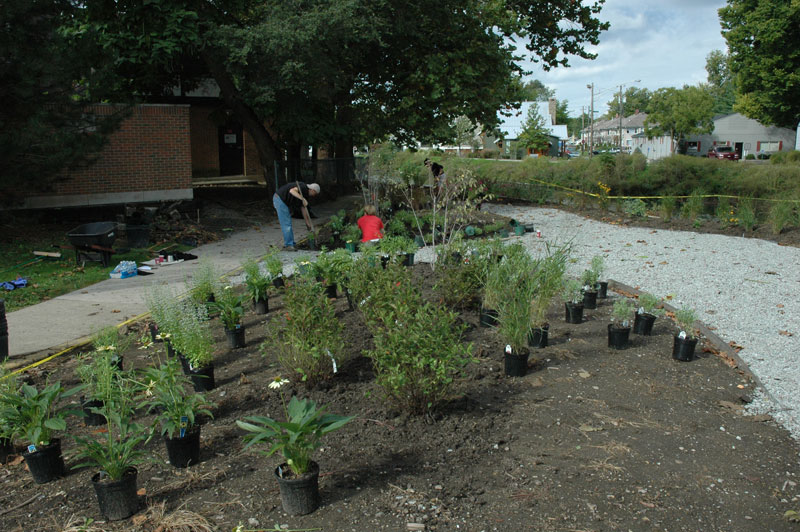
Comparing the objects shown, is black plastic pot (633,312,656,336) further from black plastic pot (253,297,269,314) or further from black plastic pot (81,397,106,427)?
black plastic pot (81,397,106,427)

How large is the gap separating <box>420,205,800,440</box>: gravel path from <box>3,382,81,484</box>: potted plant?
4.84 m

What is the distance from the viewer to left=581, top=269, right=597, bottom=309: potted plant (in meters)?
7.11

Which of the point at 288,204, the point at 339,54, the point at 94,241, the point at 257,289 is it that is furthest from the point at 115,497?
the point at 339,54

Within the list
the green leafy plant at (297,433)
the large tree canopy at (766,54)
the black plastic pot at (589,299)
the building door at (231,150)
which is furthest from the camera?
the large tree canopy at (766,54)

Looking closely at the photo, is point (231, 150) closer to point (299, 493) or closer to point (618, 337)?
point (618, 337)

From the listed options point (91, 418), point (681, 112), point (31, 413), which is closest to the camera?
point (31, 413)

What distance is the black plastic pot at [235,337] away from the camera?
5.78 meters

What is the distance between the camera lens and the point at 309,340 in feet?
15.3

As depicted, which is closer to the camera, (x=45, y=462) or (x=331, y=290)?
(x=45, y=462)

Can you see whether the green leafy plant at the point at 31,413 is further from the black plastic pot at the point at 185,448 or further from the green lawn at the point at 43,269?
the green lawn at the point at 43,269

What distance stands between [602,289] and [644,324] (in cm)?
151

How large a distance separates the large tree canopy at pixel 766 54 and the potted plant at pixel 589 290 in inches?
1375

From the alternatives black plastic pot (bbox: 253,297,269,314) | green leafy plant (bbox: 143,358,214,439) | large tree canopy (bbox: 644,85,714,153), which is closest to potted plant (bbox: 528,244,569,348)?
black plastic pot (bbox: 253,297,269,314)

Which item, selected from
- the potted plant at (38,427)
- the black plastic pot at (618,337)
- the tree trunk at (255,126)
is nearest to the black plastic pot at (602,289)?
the black plastic pot at (618,337)
